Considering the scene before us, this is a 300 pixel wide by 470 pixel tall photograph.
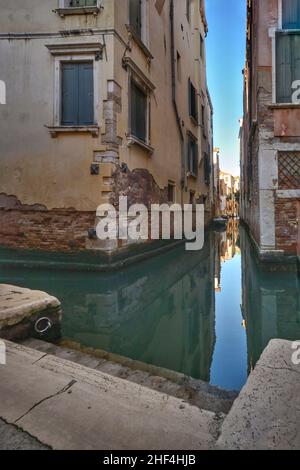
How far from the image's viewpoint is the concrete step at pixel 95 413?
125 centimetres

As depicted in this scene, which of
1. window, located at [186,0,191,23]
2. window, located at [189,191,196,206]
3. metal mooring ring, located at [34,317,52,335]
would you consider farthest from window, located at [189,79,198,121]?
metal mooring ring, located at [34,317,52,335]

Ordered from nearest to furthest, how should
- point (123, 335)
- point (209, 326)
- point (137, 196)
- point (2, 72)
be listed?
point (123, 335) → point (209, 326) → point (2, 72) → point (137, 196)

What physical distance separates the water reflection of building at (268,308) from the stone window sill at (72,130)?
170 inches

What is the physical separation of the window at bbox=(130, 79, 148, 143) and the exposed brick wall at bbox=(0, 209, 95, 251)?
2.61 metres

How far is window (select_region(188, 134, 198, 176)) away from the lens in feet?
41.4

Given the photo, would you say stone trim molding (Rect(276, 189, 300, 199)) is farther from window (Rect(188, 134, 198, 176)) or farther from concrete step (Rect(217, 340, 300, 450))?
window (Rect(188, 134, 198, 176))

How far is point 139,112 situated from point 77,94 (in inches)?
69.7

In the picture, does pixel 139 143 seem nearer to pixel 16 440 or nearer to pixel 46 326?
pixel 46 326

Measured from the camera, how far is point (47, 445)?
4.05ft

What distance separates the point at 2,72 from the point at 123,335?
652cm

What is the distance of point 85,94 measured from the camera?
6582 mm

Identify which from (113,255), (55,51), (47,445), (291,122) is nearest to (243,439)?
(47,445)

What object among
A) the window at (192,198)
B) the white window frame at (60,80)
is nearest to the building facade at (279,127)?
the white window frame at (60,80)

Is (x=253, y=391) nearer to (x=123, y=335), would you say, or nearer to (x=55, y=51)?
(x=123, y=335)
